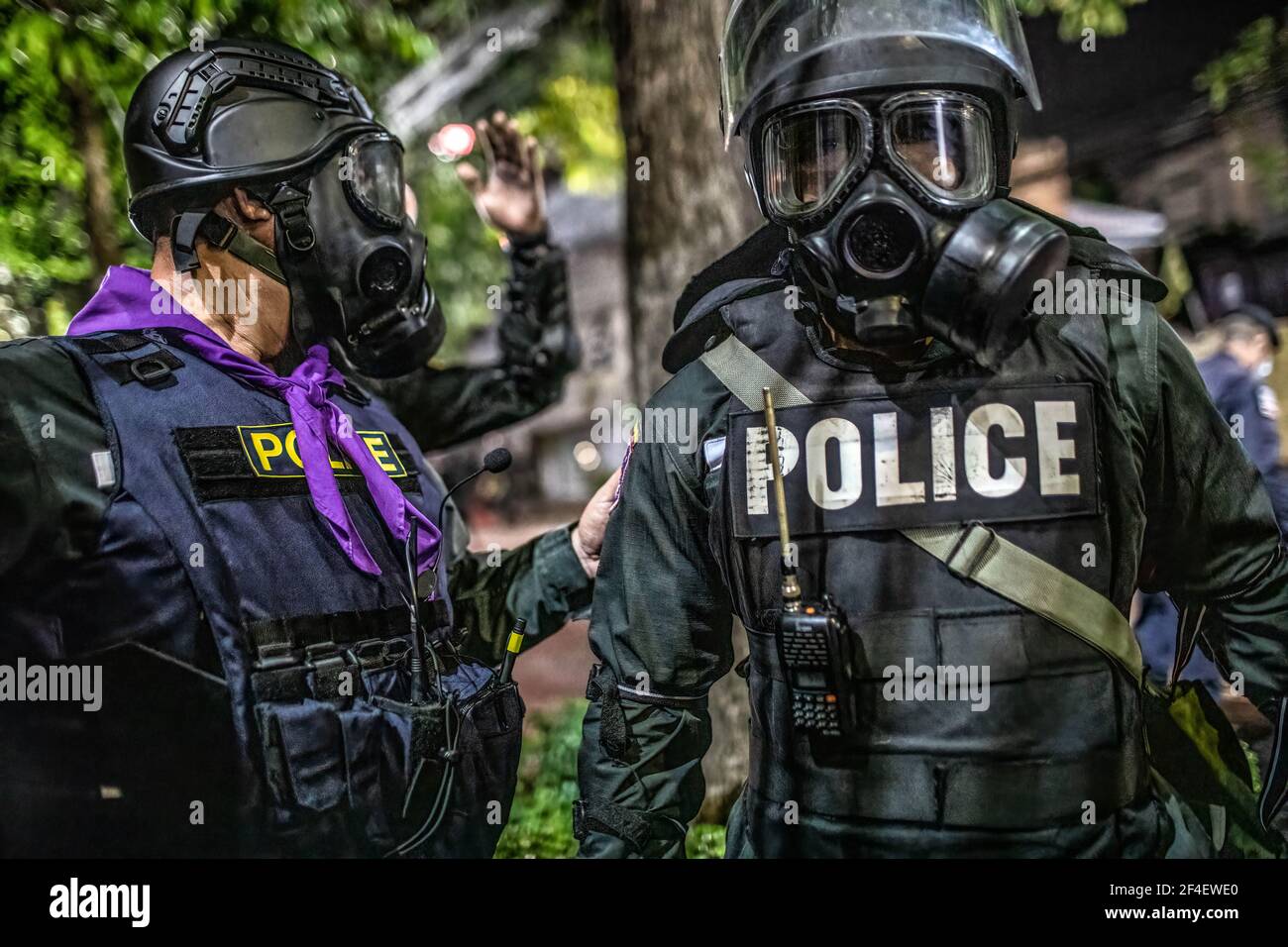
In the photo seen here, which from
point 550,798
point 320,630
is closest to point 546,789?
point 550,798

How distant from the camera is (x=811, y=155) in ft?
6.57

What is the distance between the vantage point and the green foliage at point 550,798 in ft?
8.20

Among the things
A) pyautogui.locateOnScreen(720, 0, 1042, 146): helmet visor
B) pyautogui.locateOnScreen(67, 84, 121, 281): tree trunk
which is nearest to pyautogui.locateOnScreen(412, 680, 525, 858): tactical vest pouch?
pyautogui.locateOnScreen(720, 0, 1042, 146): helmet visor

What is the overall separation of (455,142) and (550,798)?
6.10 feet

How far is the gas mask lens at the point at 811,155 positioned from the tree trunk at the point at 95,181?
1.91m

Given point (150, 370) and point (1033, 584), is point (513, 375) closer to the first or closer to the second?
point (150, 370)

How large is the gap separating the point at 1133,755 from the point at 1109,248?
99 centimetres

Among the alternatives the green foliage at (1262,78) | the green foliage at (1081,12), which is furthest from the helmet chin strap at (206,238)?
the green foliage at (1262,78)

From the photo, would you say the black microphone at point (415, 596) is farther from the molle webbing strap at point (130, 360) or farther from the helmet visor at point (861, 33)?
the helmet visor at point (861, 33)

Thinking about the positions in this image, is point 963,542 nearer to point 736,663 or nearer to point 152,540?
point 736,663

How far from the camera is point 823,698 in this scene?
6.36ft

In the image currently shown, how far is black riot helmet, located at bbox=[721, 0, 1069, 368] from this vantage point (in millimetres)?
1838

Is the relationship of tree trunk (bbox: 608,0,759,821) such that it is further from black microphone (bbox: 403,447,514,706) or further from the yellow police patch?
the yellow police patch

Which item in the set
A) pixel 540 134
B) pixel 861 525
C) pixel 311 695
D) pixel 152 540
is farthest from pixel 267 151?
pixel 540 134
